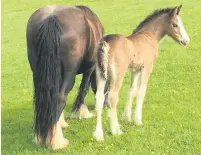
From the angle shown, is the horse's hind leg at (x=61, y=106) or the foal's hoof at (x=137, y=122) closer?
the horse's hind leg at (x=61, y=106)

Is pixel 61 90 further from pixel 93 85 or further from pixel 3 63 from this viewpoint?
pixel 3 63

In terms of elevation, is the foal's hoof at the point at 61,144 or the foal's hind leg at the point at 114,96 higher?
the foal's hind leg at the point at 114,96

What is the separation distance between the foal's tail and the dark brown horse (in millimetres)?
257

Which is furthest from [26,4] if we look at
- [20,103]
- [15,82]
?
[20,103]

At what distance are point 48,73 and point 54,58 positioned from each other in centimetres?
24

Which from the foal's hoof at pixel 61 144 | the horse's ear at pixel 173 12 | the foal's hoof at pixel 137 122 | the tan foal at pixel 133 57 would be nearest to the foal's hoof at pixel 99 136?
the tan foal at pixel 133 57

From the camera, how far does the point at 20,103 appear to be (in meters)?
9.01

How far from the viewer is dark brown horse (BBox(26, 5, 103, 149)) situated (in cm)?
568

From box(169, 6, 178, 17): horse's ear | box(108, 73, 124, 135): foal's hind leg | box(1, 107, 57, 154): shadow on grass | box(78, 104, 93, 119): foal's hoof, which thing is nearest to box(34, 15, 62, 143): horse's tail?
box(1, 107, 57, 154): shadow on grass

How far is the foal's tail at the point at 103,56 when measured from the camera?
5887mm

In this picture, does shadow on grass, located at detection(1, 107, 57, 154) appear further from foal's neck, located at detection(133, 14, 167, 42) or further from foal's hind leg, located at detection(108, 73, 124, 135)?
foal's neck, located at detection(133, 14, 167, 42)

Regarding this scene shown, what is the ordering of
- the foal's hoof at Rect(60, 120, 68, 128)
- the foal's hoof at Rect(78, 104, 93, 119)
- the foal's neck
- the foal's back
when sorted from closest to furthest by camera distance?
the foal's back → the foal's hoof at Rect(60, 120, 68, 128) → the foal's neck → the foal's hoof at Rect(78, 104, 93, 119)

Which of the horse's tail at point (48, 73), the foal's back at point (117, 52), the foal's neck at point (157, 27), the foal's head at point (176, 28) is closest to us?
the horse's tail at point (48, 73)

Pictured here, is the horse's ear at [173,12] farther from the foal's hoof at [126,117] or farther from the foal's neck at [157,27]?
the foal's hoof at [126,117]
